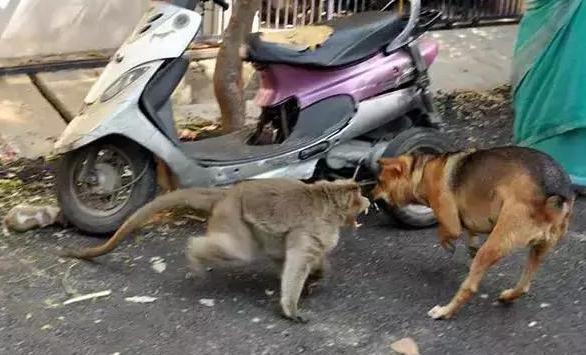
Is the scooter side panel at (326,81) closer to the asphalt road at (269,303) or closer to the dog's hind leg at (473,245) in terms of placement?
the asphalt road at (269,303)

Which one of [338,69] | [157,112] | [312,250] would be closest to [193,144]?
[157,112]

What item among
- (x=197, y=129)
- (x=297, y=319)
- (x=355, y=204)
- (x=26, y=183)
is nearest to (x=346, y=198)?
(x=355, y=204)

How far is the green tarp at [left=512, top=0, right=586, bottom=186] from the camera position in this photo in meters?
5.48

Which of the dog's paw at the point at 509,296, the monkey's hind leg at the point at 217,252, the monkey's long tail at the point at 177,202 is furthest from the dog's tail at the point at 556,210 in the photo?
the monkey's long tail at the point at 177,202

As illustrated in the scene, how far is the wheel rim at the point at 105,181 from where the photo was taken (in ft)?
15.7

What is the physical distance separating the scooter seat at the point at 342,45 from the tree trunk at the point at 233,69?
676mm

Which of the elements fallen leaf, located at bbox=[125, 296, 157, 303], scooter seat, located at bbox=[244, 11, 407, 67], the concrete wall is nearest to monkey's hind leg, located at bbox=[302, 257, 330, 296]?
fallen leaf, located at bbox=[125, 296, 157, 303]

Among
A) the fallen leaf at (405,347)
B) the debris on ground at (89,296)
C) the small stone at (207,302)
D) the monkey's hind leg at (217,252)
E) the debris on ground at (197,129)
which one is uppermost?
the monkey's hind leg at (217,252)

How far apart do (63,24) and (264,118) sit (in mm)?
2895

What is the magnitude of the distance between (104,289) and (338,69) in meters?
1.57

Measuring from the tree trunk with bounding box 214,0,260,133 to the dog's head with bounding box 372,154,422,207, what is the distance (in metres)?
1.47

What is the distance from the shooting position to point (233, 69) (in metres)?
5.72

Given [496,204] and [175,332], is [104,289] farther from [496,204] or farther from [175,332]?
[496,204]

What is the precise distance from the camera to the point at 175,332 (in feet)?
13.4
